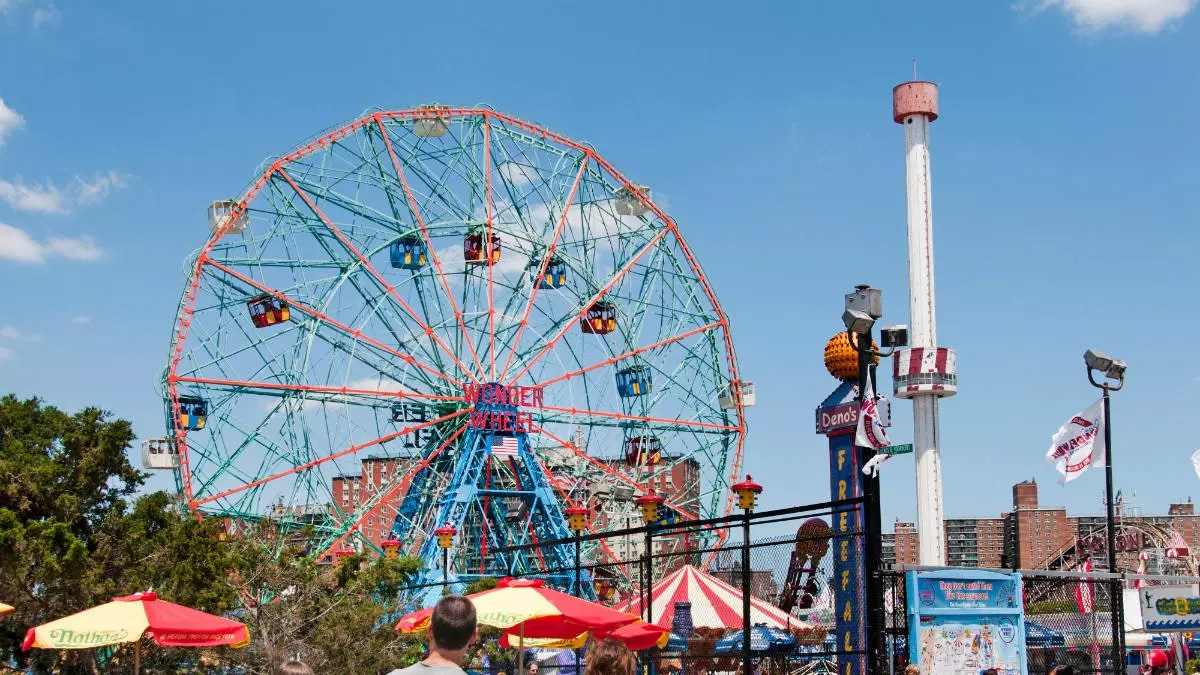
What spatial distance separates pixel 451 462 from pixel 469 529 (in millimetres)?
2152

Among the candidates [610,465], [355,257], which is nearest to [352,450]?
[355,257]

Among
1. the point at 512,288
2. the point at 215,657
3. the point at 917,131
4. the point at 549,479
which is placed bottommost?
the point at 215,657

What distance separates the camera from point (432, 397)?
4172 cm

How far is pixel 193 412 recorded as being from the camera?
38875mm

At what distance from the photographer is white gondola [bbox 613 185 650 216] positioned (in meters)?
47.3

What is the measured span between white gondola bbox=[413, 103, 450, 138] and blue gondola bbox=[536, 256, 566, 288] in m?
5.20

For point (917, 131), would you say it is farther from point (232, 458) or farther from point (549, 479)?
point (232, 458)

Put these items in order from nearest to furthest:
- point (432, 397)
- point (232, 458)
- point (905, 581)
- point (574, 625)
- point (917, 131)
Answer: point (905, 581)
point (574, 625)
point (232, 458)
point (432, 397)
point (917, 131)

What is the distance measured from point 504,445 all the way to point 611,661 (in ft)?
119

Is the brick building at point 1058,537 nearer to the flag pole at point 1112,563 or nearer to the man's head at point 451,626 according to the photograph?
the flag pole at point 1112,563

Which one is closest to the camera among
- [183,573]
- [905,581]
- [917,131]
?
[905,581]

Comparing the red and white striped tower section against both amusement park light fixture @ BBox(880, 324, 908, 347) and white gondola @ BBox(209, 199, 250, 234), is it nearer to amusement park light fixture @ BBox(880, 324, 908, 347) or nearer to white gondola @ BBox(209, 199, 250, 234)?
white gondola @ BBox(209, 199, 250, 234)

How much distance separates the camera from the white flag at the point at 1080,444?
64.0ft

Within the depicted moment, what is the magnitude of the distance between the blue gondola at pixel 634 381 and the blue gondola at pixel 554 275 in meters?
3.50
